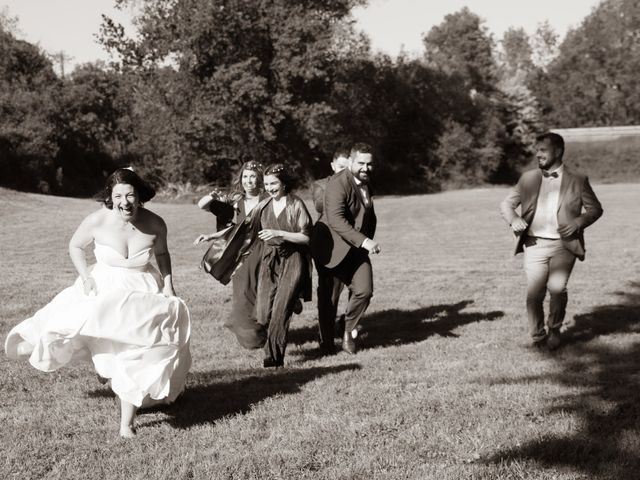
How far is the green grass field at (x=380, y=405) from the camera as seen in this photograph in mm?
4727

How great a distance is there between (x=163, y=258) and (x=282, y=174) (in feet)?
6.57

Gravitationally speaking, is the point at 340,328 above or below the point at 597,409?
below

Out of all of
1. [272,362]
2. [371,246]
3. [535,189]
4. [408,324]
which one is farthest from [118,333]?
[408,324]

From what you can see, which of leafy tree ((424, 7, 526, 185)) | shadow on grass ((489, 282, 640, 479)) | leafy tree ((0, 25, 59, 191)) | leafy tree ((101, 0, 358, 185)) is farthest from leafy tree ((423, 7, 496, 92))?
shadow on grass ((489, 282, 640, 479))

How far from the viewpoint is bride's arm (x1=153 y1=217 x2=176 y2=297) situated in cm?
551

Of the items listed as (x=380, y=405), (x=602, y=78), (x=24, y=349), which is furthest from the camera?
(x=602, y=78)

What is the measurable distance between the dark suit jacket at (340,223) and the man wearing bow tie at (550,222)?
4.86 ft

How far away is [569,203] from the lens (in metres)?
7.48

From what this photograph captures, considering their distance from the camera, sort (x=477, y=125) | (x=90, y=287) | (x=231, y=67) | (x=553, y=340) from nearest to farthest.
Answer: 1. (x=90, y=287)
2. (x=553, y=340)
3. (x=231, y=67)
4. (x=477, y=125)

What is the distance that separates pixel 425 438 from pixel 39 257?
13.2 m

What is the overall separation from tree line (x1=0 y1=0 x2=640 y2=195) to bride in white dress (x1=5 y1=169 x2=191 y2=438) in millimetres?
31365

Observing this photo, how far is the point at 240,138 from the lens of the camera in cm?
3812

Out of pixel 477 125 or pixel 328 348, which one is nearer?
pixel 328 348

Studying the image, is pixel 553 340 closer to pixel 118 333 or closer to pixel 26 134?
pixel 118 333
